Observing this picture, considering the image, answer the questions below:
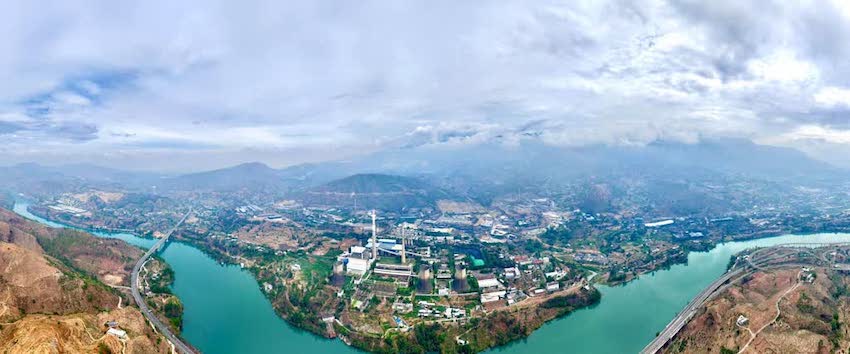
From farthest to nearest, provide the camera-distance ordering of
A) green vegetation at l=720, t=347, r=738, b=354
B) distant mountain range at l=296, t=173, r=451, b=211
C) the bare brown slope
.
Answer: distant mountain range at l=296, t=173, r=451, b=211
the bare brown slope
green vegetation at l=720, t=347, r=738, b=354

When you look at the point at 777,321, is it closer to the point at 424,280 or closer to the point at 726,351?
the point at 726,351

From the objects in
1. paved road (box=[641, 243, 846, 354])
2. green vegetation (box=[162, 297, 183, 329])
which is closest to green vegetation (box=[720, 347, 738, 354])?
paved road (box=[641, 243, 846, 354])

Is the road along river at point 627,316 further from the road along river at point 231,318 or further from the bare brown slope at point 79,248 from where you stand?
the bare brown slope at point 79,248

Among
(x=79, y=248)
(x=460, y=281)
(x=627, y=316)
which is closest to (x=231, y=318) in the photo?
(x=460, y=281)

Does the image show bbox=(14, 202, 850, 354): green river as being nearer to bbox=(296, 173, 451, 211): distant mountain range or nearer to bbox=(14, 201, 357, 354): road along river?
bbox=(14, 201, 357, 354): road along river

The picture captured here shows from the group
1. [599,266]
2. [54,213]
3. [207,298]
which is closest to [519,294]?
[599,266]

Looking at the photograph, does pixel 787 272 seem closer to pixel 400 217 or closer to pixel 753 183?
pixel 400 217
